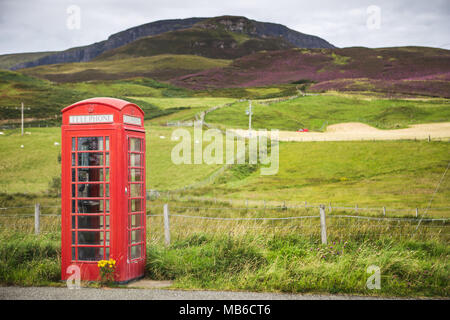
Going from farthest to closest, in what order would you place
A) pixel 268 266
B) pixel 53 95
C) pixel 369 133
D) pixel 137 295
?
pixel 53 95 < pixel 369 133 < pixel 268 266 < pixel 137 295

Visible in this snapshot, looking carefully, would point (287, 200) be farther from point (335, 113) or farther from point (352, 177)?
point (335, 113)

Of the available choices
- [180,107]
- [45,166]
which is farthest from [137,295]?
[180,107]

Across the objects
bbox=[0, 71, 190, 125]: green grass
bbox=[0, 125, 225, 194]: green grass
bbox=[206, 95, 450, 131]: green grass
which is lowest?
bbox=[0, 125, 225, 194]: green grass

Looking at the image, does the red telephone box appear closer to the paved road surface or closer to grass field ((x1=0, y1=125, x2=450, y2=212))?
the paved road surface

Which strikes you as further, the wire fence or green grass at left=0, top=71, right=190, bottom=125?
green grass at left=0, top=71, right=190, bottom=125

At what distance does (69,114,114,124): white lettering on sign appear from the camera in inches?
336

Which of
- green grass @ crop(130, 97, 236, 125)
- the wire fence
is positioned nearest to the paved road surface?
the wire fence

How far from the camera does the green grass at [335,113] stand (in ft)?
209

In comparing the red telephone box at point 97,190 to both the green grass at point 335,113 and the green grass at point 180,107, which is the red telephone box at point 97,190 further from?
the green grass at point 180,107

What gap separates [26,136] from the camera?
54.0 metres

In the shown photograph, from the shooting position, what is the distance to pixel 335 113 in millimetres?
71688

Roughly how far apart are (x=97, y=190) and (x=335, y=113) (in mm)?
66277

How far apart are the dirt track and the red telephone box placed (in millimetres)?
44916

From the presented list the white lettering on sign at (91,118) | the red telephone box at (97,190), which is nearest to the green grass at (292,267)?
the red telephone box at (97,190)
